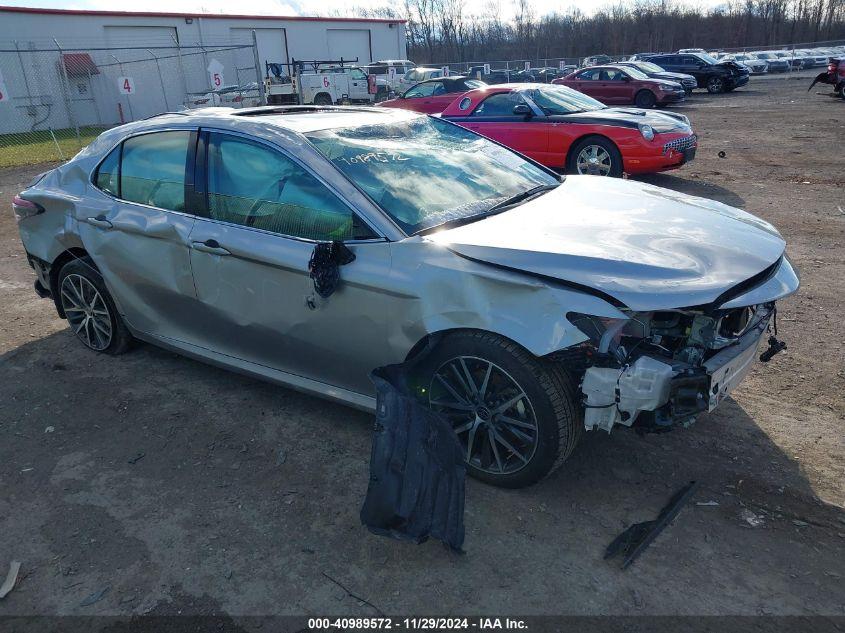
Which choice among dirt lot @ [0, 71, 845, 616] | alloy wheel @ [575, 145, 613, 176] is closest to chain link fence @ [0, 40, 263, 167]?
alloy wheel @ [575, 145, 613, 176]

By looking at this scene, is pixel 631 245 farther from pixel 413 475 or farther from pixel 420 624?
pixel 420 624

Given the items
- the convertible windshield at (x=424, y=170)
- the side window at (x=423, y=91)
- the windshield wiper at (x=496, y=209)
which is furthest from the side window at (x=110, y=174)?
the side window at (x=423, y=91)

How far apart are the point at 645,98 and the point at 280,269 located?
70.0ft

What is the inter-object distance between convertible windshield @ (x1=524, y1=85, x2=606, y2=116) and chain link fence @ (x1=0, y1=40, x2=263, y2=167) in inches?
613

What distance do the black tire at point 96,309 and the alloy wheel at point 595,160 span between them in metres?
6.99

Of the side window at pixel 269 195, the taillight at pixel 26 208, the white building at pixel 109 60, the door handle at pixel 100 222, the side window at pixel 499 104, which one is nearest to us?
the side window at pixel 269 195

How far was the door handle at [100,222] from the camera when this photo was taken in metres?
4.30

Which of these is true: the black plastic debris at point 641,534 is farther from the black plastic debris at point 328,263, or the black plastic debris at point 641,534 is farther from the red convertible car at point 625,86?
the red convertible car at point 625,86

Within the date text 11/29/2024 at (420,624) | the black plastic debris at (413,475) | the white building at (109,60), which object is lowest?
the date text 11/29/2024 at (420,624)

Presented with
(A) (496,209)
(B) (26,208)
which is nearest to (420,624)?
(A) (496,209)

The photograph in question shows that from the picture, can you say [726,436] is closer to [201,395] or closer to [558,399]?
[558,399]

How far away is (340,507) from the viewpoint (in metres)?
3.14

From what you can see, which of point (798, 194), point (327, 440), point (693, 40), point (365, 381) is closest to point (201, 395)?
point (327, 440)

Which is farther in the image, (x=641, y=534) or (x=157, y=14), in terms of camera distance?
(x=157, y=14)
